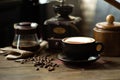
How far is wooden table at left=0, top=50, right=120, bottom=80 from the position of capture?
907mm

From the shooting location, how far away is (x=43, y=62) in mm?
1059

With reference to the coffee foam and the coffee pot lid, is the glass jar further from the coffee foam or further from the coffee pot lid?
the coffee pot lid

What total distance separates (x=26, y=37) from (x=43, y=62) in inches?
8.0

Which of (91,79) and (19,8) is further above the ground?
(19,8)

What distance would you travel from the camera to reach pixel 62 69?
3.25 ft

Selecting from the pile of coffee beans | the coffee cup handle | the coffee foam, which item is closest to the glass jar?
the pile of coffee beans

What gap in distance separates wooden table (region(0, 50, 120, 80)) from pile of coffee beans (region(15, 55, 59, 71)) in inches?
0.7

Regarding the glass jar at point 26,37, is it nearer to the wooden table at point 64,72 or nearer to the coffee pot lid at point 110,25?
the wooden table at point 64,72

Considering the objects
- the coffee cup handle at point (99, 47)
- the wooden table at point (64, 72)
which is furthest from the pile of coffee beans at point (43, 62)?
the coffee cup handle at point (99, 47)

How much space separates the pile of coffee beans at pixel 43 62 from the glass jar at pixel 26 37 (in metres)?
0.08

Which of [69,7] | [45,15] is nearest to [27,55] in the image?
[69,7]

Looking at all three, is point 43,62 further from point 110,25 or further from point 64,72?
point 110,25

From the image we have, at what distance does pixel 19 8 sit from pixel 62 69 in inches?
29.4

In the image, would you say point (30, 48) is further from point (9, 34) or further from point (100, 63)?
point (9, 34)
